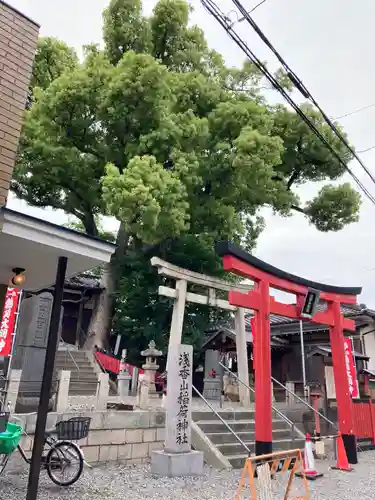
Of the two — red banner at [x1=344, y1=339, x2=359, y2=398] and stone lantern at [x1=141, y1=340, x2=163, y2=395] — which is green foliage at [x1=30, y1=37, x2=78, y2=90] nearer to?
stone lantern at [x1=141, y1=340, x2=163, y2=395]

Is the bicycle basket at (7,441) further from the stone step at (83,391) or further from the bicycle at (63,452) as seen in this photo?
the stone step at (83,391)

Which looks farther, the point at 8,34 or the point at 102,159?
the point at 102,159

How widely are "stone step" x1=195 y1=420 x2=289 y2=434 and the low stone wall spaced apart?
1274mm

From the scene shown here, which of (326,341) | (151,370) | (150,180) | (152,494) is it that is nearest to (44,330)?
(151,370)

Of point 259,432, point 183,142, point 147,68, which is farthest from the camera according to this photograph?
point 183,142

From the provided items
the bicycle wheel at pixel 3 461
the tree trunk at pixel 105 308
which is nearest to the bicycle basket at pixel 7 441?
the bicycle wheel at pixel 3 461

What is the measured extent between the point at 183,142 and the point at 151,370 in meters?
9.08

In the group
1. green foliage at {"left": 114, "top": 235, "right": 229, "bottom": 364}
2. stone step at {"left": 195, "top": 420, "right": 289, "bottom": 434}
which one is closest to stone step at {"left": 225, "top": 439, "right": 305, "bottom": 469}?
stone step at {"left": 195, "top": 420, "right": 289, "bottom": 434}

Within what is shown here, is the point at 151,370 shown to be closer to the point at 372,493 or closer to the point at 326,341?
the point at 372,493

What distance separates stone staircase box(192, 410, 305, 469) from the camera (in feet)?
31.0

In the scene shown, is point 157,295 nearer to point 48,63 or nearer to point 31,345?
point 31,345

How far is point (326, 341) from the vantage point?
18453 millimetres

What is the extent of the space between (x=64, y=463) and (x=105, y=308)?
510 inches

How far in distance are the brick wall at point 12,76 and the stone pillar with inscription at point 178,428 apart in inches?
198
